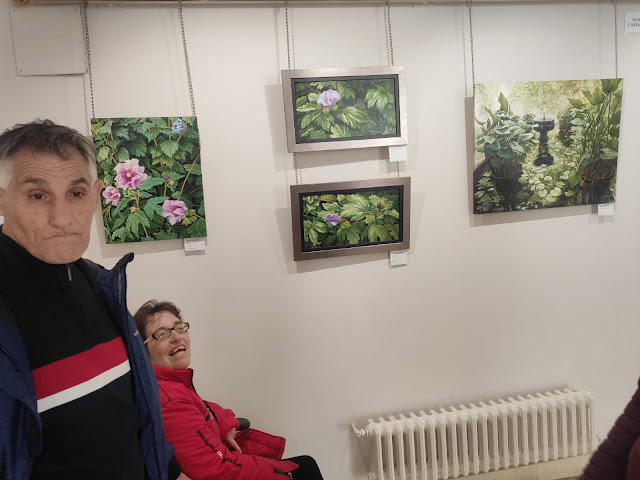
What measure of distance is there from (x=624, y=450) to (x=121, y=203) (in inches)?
84.6

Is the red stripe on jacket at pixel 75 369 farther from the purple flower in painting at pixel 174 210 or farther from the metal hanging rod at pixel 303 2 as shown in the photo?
the metal hanging rod at pixel 303 2

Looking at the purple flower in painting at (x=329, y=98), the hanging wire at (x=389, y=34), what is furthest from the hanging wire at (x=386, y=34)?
the purple flower in painting at (x=329, y=98)

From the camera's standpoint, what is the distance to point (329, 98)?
8.66ft

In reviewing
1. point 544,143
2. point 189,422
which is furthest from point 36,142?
point 544,143

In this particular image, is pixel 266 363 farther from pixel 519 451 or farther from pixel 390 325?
pixel 519 451

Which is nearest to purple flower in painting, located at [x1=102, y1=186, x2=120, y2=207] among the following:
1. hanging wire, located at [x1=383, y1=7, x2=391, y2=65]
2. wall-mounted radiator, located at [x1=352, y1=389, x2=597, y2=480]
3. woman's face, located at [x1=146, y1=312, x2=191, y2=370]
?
woman's face, located at [x1=146, y1=312, x2=191, y2=370]

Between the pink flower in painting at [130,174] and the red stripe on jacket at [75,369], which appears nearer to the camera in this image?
the red stripe on jacket at [75,369]

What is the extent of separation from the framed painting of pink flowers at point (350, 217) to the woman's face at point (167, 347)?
0.79 m

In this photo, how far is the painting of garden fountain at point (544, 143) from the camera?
2.88 metres

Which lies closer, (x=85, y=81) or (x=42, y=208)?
(x=42, y=208)

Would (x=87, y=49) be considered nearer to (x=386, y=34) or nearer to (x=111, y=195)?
(x=111, y=195)

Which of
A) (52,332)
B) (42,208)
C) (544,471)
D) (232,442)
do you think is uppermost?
(42,208)

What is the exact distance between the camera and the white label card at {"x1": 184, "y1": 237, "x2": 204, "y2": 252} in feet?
8.64

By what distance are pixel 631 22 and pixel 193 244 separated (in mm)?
2677
